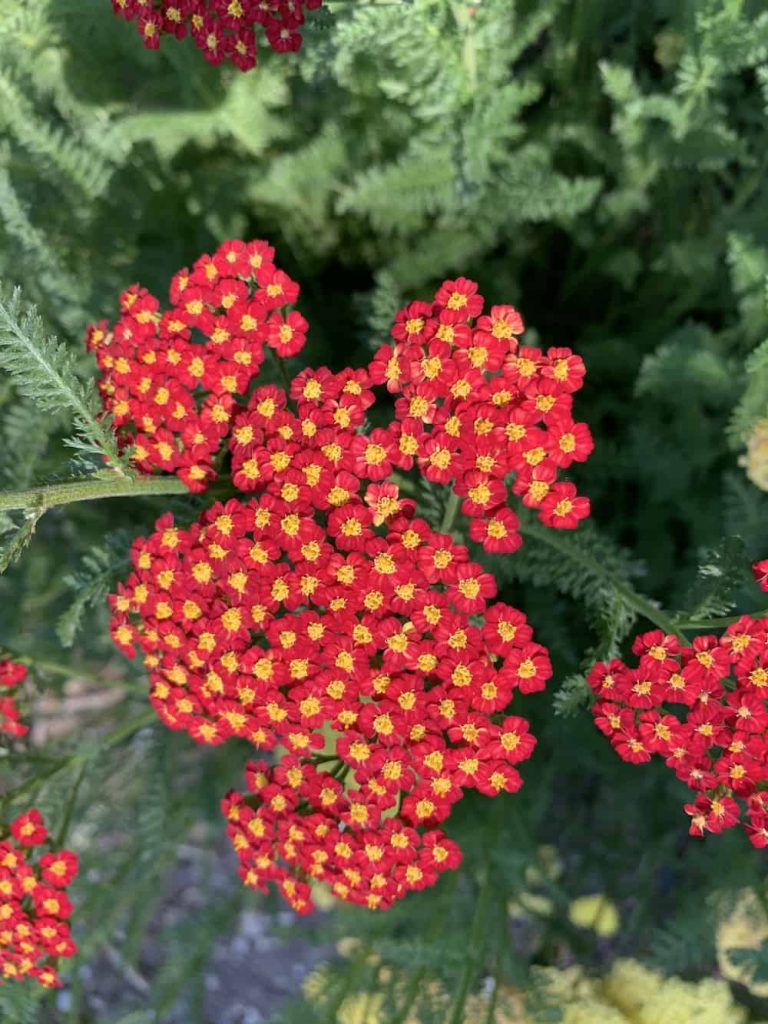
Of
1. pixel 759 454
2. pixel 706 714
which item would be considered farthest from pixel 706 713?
pixel 759 454

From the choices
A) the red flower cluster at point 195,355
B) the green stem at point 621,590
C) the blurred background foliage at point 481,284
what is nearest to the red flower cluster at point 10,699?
the blurred background foliage at point 481,284

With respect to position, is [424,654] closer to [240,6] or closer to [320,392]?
[320,392]

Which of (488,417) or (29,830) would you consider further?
(29,830)

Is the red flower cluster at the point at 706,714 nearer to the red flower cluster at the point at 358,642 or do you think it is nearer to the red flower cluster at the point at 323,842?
the red flower cluster at the point at 358,642

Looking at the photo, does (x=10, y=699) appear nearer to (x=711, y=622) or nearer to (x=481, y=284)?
(x=711, y=622)

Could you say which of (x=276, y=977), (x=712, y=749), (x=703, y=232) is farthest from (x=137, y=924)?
(x=703, y=232)

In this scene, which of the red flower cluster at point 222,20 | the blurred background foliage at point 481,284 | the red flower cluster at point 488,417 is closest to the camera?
the red flower cluster at point 488,417
